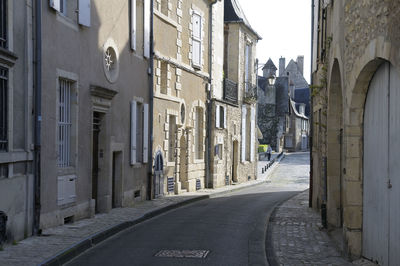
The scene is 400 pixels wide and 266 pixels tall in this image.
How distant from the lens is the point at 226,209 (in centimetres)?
1530

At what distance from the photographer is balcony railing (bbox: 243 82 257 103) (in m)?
29.3

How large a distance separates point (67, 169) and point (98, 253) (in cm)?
291

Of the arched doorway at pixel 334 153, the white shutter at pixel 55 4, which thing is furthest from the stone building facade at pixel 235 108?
the white shutter at pixel 55 4

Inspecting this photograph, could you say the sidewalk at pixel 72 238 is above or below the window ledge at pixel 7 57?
below

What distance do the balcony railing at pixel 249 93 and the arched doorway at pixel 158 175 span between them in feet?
40.4

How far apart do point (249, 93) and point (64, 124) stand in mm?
19487

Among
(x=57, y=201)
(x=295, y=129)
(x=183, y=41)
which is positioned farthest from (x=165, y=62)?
(x=295, y=129)

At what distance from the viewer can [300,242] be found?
963 centimetres

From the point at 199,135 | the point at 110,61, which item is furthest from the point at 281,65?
the point at 110,61

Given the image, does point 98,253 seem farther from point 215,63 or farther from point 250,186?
point 250,186

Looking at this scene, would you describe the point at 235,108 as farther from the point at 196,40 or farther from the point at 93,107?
the point at 93,107

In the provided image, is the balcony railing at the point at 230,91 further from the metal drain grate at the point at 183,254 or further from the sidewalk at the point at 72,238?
the metal drain grate at the point at 183,254

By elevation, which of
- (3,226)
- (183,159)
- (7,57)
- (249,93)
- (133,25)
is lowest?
(3,226)

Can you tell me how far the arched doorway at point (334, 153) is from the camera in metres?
11.3
